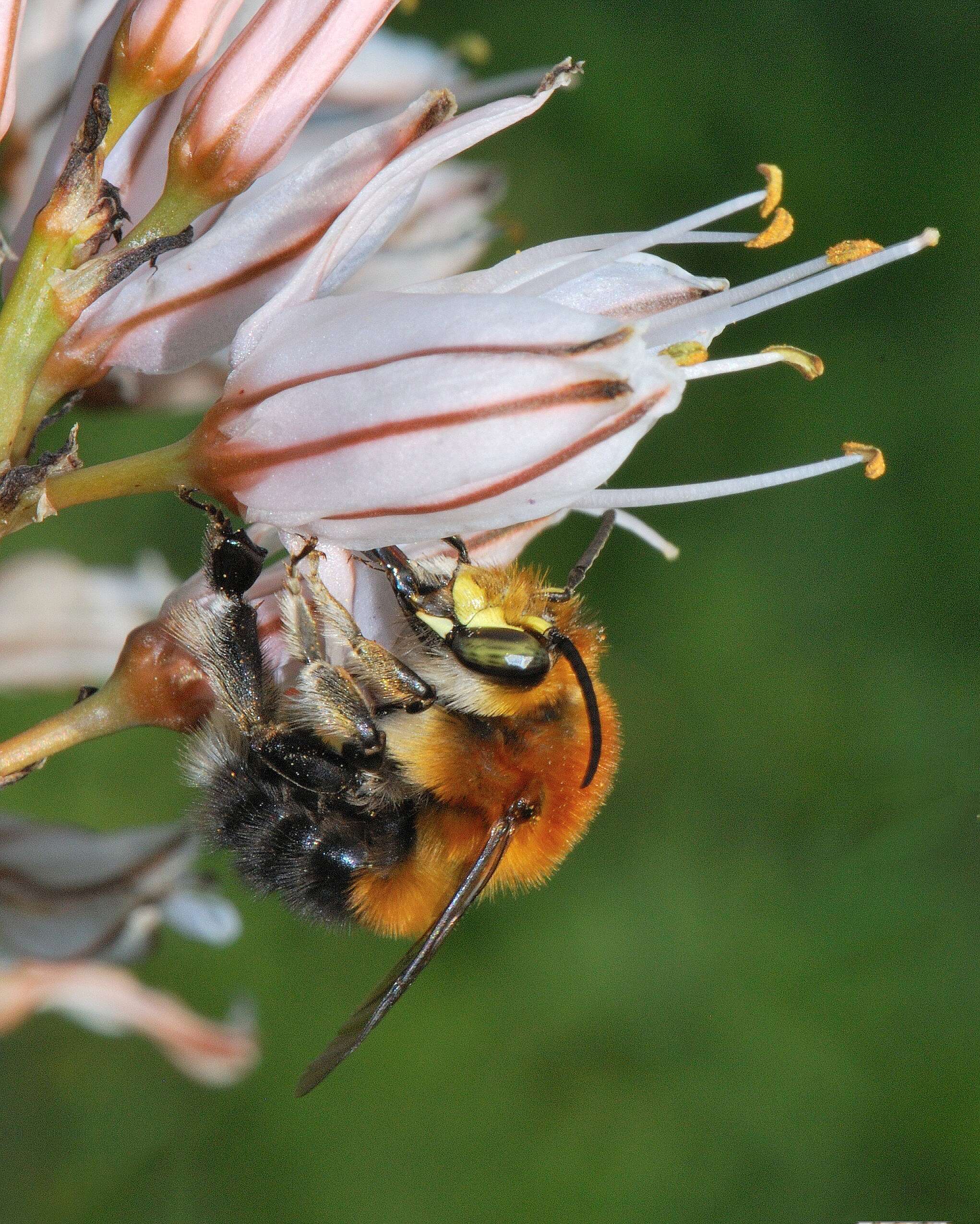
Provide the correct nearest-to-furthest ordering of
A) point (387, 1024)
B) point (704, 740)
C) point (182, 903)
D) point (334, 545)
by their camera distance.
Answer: point (334, 545) < point (182, 903) < point (387, 1024) < point (704, 740)

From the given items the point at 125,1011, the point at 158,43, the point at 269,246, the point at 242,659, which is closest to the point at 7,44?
the point at 158,43

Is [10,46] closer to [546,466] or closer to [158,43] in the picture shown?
[158,43]

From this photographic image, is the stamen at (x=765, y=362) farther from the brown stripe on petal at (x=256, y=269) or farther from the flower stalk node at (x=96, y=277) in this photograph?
the flower stalk node at (x=96, y=277)

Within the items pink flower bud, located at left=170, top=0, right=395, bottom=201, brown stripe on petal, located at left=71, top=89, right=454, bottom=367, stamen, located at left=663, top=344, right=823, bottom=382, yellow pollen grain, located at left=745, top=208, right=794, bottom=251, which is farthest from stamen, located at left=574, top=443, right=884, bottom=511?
pink flower bud, located at left=170, top=0, right=395, bottom=201

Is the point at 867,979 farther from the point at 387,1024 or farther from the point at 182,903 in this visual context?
the point at 182,903

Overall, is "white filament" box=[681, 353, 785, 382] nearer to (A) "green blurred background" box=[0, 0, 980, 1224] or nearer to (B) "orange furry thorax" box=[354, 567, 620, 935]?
(B) "orange furry thorax" box=[354, 567, 620, 935]

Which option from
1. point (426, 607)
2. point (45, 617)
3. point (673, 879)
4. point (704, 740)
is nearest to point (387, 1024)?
Result: point (673, 879)
